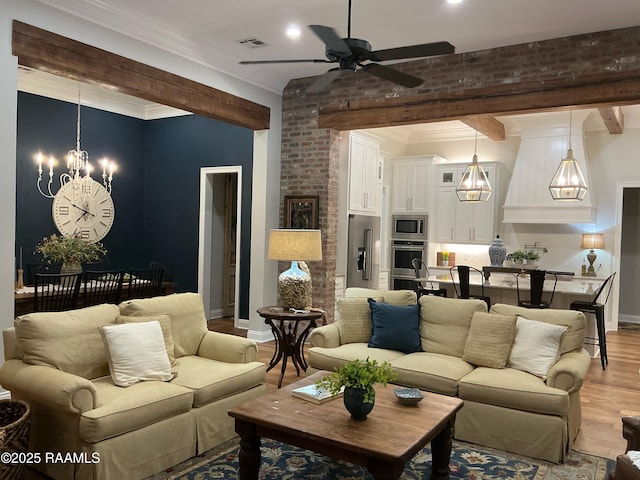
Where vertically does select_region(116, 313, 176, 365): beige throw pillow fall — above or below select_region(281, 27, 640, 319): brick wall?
below

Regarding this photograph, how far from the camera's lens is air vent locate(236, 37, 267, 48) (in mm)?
5300

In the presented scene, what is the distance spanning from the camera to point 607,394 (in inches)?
190

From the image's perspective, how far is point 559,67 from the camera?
505 centimetres

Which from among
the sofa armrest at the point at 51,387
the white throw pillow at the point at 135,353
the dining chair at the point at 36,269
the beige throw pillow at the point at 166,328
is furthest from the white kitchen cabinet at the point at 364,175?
the sofa armrest at the point at 51,387

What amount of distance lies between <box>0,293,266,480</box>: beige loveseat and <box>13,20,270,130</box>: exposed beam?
7.03 ft

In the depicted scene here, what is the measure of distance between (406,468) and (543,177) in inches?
249

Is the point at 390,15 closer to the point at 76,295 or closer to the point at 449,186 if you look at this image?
the point at 76,295

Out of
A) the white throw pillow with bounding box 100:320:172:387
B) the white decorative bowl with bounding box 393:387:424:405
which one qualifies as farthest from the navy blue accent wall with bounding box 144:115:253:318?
the white decorative bowl with bounding box 393:387:424:405

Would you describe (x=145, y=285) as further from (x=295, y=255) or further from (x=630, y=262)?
(x=630, y=262)

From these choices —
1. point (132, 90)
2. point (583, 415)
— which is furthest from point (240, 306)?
point (583, 415)

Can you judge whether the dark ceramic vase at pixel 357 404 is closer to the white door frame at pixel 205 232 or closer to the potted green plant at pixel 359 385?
the potted green plant at pixel 359 385

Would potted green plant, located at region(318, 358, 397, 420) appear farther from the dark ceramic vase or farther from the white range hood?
the white range hood

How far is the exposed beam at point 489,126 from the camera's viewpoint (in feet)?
24.0

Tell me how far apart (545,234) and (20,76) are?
7.88 meters
